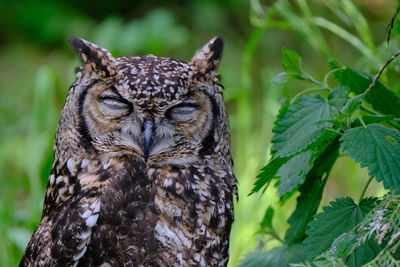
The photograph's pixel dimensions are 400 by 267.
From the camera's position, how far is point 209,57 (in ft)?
8.03

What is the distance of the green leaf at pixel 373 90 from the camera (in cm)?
224

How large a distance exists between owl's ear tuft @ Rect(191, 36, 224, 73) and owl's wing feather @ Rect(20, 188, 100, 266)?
488 mm

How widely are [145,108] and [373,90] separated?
644 mm

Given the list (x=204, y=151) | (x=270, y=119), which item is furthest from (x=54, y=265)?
(x=270, y=119)

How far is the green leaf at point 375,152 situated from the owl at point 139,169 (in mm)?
570

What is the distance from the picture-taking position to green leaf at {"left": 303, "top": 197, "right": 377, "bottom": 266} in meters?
1.99

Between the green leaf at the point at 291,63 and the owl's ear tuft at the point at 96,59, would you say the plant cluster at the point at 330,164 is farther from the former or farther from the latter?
the owl's ear tuft at the point at 96,59

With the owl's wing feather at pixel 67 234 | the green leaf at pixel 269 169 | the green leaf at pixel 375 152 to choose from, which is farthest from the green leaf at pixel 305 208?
the owl's wing feather at pixel 67 234

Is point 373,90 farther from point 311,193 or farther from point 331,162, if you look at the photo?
point 311,193

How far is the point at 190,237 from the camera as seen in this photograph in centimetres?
230

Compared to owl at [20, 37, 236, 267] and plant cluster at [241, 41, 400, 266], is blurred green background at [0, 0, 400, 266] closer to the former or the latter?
plant cluster at [241, 41, 400, 266]

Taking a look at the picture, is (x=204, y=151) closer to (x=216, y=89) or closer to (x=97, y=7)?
(x=216, y=89)

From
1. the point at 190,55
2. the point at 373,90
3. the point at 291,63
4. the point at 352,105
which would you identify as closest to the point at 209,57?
the point at 291,63

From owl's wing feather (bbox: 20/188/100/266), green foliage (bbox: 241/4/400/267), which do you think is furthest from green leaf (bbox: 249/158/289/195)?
owl's wing feather (bbox: 20/188/100/266)
